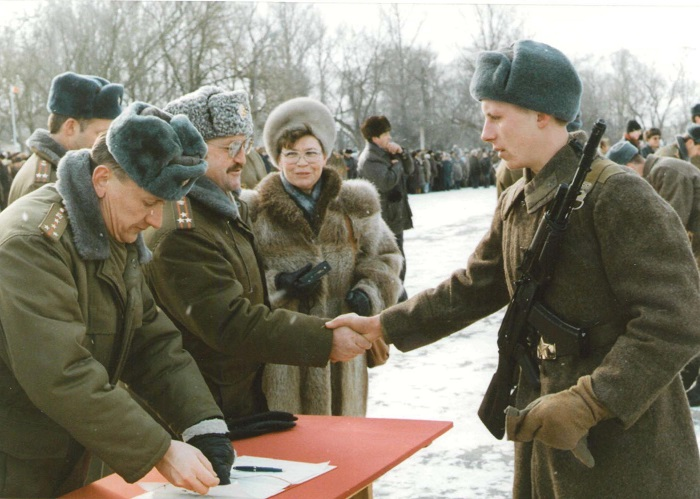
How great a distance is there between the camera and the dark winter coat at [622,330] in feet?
6.70

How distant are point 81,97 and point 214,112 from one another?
1727mm

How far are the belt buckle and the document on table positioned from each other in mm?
644

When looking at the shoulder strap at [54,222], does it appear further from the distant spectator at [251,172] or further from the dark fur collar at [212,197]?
the distant spectator at [251,172]

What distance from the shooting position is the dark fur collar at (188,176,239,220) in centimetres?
286

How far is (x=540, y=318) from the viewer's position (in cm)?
225

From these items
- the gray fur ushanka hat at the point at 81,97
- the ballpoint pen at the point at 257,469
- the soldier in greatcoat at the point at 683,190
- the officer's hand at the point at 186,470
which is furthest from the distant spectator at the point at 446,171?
the officer's hand at the point at 186,470

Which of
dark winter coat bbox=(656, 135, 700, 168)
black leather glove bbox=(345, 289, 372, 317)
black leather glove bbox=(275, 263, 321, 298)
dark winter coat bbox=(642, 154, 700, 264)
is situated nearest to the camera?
black leather glove bbox=(275, 263, 321, 298)

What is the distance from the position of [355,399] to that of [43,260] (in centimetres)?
197

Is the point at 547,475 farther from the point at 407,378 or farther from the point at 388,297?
the point at 407,378

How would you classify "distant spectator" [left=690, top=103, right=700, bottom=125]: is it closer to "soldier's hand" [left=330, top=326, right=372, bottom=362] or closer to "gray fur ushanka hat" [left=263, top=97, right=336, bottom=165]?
"gray fur ushanka hat" [left=263, top=97, right=336, bottom=165]

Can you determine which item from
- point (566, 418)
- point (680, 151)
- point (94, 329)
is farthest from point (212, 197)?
point (680, 151)

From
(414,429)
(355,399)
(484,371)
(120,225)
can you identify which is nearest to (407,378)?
(484,371)

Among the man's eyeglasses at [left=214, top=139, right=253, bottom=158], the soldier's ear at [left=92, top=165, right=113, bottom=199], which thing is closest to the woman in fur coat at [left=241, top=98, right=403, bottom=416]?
the man's eyeglasses at [left=214, top=139, right=253, bottom=158]

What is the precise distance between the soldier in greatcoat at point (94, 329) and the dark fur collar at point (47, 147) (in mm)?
2121
